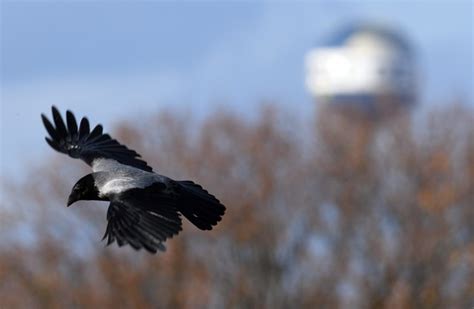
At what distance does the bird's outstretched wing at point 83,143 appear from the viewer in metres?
17.2

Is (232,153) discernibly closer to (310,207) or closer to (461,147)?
(310,207)

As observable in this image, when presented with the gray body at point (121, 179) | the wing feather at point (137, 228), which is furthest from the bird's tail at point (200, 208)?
the wing feather at point (137, 228)

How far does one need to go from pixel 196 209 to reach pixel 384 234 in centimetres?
3582

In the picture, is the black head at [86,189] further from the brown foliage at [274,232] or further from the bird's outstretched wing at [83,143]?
the brown foliage at [274,232]

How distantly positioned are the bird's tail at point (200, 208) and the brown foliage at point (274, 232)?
31.3 metres

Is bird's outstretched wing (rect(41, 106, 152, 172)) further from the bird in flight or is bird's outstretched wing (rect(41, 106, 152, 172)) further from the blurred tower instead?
the blurred tower

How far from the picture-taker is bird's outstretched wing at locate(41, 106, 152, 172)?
56.5 ft

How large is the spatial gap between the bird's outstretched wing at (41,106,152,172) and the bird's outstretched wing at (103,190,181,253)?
5.92 ft

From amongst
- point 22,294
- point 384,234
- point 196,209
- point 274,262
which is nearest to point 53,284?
point 22,294

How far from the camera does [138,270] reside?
49.9 meters

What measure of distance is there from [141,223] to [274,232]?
3522cm

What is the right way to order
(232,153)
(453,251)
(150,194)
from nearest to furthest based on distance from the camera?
(150,194) < (453,251) < (232,153)

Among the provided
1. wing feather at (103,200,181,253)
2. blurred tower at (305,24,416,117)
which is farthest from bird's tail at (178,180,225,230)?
blurred tower at (305,24,416,117)

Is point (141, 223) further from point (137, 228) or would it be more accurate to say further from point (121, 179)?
point (121, 179)
